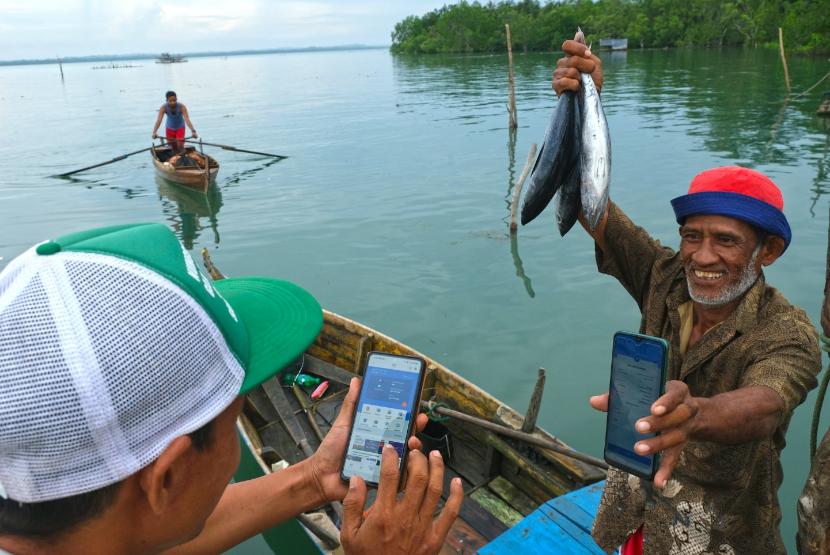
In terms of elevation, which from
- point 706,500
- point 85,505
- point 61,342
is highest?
point 61,342

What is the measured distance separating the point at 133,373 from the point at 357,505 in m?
0.95

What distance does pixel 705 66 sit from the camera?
5284cm

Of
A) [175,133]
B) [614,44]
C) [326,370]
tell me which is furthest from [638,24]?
[326,370]

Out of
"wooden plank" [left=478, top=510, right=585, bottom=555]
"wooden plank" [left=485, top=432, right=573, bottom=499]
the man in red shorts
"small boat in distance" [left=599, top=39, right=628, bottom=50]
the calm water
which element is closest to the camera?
"wooden plank" [left=478, top=510, right=585, bottom=555]

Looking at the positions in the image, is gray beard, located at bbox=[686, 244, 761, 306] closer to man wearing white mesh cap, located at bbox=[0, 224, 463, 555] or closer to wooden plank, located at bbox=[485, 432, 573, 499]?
man wearing white mesh cap, located at bbox=[0, 224, 463, 555]

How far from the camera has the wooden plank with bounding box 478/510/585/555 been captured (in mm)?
3893

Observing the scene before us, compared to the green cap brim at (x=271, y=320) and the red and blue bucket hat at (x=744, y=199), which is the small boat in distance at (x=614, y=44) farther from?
the green cap brim at (x=271, y=320)

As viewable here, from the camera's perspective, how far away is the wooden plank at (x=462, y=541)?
15.0 ft

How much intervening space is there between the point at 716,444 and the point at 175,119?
818 inches

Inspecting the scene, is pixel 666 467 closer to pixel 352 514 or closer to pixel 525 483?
pixel 352 514

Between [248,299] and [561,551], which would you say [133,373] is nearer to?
[248,299]

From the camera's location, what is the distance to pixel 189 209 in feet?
62.1

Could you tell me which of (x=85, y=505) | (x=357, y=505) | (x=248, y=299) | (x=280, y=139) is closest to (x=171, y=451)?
(x=85, y=505)

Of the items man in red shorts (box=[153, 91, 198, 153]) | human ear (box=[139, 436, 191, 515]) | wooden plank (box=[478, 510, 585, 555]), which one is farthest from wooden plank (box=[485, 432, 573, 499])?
man in red shorts (box=[153, 91, 198, 153])
